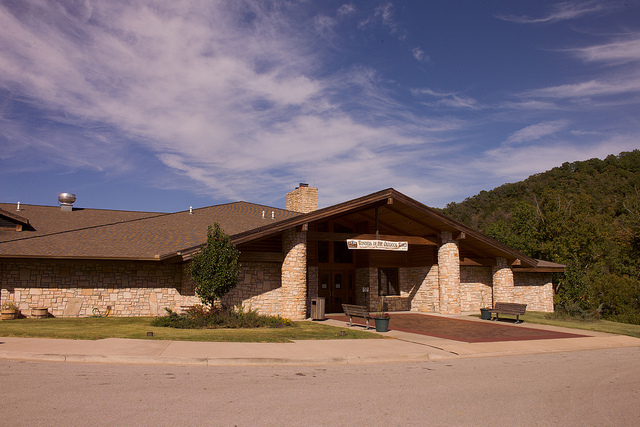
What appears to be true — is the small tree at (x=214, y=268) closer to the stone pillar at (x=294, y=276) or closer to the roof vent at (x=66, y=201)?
the stone pillar at (x=294, y=276)

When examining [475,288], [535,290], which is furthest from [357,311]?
[535,290]

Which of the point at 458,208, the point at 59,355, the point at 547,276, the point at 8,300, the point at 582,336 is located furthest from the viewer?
the point at 458,208

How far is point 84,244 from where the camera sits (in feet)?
61.2

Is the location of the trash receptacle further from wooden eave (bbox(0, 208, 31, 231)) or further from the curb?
wooden eave (bbox(0, 208, 31, 231))

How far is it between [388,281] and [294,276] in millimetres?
7287

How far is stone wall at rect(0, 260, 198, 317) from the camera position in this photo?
17.9 metres

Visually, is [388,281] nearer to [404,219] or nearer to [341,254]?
[341,254]

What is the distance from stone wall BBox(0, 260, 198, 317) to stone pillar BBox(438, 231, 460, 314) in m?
12.1

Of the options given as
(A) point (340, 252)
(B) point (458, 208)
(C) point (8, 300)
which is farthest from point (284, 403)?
(B) point (458, 208)

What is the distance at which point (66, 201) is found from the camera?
25672mm

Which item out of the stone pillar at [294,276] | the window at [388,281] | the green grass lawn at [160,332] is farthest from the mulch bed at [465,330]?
the window at [388,281]

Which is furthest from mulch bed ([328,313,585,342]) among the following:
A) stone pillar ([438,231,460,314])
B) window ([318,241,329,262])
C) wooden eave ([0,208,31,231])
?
wooden eave ([0,208,31,231])

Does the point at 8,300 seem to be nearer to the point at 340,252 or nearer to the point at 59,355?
the point at 59,355

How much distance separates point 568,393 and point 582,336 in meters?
9.46
